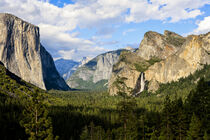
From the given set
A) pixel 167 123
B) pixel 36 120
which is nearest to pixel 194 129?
pixel 167 123

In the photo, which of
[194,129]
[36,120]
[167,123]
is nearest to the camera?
[36,120]

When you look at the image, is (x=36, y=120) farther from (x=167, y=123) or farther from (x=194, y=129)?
(x=194, y=129)

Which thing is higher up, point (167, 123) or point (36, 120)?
point (36, 120)

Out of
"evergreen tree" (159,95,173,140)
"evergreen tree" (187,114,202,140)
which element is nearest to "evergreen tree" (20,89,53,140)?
"evergreen tree" (159,95,173,140)

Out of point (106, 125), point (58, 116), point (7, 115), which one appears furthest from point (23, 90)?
point (106, 125)

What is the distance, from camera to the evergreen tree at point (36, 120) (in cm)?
2762

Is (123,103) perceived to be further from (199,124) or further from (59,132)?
(59,132)

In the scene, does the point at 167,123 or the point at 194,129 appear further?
the point at 167,123

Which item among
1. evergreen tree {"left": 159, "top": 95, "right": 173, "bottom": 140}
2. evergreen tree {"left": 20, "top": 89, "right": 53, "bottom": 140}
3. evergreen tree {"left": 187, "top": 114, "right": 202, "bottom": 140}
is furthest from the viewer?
evergreen tree {"left": 159, "top": 95, "right": 173, "bottom": 140}

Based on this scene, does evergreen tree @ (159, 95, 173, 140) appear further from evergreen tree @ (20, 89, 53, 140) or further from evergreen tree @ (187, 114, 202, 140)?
evergreen tree @ (20, 89, 53, 140)

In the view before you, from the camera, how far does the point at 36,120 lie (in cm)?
2825

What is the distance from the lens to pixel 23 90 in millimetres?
160875

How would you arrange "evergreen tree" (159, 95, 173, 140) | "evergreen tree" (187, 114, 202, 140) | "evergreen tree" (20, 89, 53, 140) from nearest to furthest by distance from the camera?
"evergreen tree" (20, 89, 53, 140)
"evergreen tree" (187, 114, 202, 140)
"evergreen tree" (159, 95, 173, 140)

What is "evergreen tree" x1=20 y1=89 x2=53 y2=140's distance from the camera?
90.6 ft
